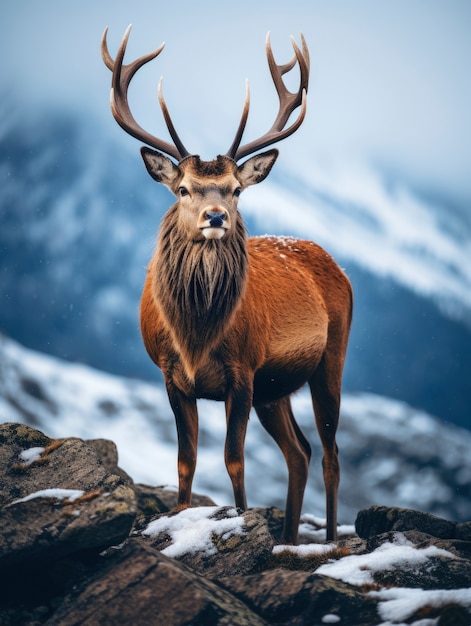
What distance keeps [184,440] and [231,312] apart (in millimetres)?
1216

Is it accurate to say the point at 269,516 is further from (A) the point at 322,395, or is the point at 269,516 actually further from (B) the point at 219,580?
(B) the point at 219,580

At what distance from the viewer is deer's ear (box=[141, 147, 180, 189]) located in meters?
7.70

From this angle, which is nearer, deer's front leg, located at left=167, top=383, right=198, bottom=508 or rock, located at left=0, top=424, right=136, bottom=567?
rock, located at left=0, top=424, right=136, bottom=567

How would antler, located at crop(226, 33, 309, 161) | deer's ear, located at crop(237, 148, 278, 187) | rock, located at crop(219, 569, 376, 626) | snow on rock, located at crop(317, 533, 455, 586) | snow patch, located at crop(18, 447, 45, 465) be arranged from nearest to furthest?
rock, located at crop(219, 569, 376, 626) → snow on rock, located at crop(317, 533, 455, 586) → snow patch, located at crop(18, 447, 45, 465) → deer's ear, located at crop(237, 148, 278, 187) → antler, located at crop(226, 33, 309, 161)

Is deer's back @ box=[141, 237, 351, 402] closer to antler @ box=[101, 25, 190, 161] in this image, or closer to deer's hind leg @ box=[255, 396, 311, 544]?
deer's hind leg @ box=[255, 396, 311, 544]

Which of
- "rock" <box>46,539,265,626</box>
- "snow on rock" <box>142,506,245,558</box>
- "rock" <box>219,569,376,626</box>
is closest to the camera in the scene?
"rock" <box>46,539,265,626</box>

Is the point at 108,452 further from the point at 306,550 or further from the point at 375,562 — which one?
the point at 375,562

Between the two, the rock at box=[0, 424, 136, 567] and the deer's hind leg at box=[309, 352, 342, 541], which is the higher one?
the deer's hind leg at box=[309, 352, 342, 541]

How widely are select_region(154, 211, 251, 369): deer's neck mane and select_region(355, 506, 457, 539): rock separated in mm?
2697

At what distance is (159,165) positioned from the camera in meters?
7.72

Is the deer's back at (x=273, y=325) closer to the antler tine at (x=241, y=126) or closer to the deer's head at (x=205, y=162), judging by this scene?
the deer's head at (x=205, y=162)

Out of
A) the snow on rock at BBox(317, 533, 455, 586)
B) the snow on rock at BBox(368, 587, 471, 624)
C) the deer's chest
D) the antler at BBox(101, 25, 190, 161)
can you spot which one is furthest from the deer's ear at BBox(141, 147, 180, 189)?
the snow on rock at BBox(368, 587, 471, 624)

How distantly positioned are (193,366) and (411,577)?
2545 millimetres

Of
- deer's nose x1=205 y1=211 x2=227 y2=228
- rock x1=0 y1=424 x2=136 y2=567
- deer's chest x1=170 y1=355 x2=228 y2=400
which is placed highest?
deer's nose x1=205 y1=211 x2=227 y2=228
